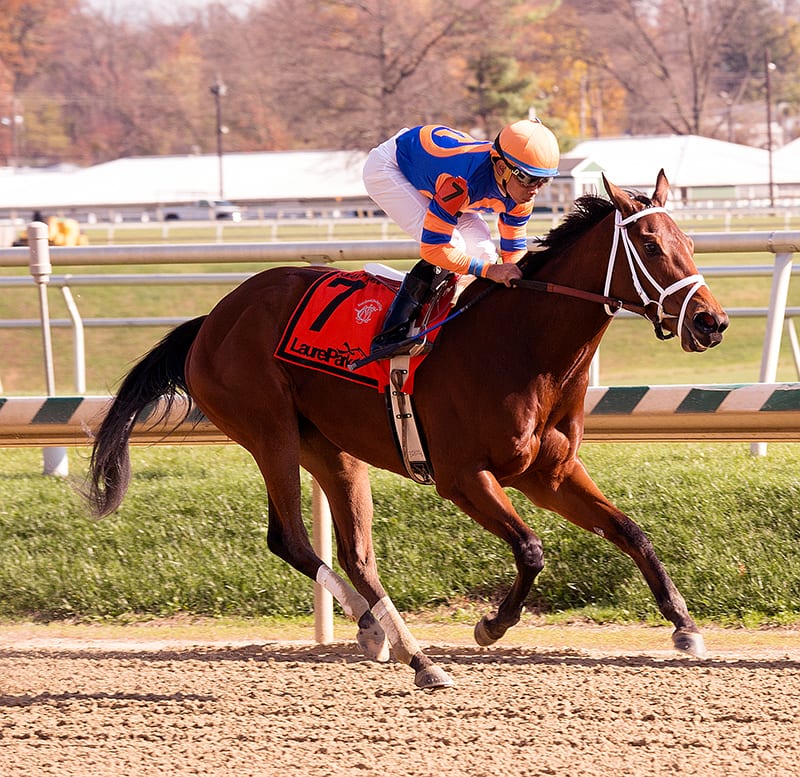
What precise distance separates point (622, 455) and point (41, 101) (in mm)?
81121

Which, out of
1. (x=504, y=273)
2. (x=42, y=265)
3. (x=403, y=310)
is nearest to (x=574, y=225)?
(x=504, y=273)

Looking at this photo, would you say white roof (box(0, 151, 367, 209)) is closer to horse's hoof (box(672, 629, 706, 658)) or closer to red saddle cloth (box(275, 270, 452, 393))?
red saddle cloth (box(275, 270, 452, 393))

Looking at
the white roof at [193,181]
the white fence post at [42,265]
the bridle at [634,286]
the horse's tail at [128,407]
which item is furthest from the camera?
the white roof at [193,181]

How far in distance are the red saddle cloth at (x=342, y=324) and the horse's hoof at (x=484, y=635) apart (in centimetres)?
82

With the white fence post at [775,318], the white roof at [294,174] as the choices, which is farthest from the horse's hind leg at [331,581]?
the white roof at [294,174]

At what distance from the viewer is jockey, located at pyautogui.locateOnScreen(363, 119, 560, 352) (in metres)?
4.08

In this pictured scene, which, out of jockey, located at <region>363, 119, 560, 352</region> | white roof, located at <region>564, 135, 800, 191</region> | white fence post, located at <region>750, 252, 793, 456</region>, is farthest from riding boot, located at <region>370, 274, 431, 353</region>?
white roof, located at <region>564, 135, 800, 191</region>

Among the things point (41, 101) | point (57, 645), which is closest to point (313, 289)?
point (57, 645)

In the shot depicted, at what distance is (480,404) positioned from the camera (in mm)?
4195

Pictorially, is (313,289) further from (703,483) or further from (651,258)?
(703,483)

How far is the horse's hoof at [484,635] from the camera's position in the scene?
168 inches

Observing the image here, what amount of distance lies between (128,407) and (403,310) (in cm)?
125

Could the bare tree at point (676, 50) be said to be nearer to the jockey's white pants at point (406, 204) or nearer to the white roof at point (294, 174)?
the white roof at point (294, 174)

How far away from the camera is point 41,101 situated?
268 feet
